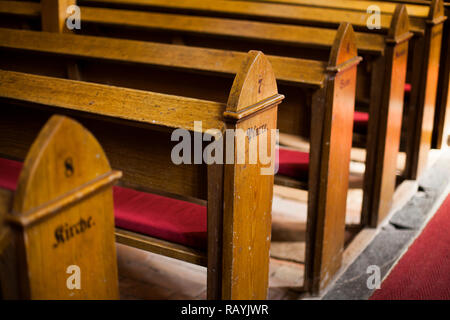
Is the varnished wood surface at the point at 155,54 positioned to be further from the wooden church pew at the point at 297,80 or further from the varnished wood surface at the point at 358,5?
the varnished wood surface at the point at 358,5

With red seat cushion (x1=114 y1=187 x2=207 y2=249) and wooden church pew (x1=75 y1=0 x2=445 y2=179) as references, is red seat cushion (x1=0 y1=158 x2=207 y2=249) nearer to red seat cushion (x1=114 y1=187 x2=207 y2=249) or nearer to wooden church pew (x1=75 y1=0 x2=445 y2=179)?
red seat cushion (x1=114 y1=187 x2=207 y2=249)

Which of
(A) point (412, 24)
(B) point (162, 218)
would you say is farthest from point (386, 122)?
(B) point (162, 218)

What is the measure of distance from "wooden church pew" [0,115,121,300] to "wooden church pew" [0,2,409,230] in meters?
1.90

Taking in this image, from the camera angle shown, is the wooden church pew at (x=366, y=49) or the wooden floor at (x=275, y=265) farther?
the wooden church pew at (x=366, y=49)

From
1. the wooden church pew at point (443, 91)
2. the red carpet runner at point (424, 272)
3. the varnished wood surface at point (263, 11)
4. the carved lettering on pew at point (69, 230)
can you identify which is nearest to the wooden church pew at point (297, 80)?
the red carpet runner at point (424, 272)

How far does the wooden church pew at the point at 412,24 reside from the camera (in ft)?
11.0

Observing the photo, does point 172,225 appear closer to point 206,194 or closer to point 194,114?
point 206,194

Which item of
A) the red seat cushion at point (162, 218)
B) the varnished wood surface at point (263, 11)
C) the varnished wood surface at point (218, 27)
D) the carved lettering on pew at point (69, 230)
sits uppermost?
the varnished wood surface at point (263, 11)

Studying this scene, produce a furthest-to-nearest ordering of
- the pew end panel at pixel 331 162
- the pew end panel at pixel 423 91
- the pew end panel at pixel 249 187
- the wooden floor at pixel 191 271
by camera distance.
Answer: the pew end panel at pixel 423 91 < the wooden floor at pixel 191 271 < the pew end panel at pixel 331 162 < the pew end panel at pixel 249 187

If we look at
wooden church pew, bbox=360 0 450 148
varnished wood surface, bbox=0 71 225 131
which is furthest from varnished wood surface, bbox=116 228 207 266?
wooden church pew, bbox=360 0 450 148

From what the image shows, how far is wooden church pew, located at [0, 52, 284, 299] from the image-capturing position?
5.82 ft

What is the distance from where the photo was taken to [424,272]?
2211 millimetres

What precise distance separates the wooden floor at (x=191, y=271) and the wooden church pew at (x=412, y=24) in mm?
744

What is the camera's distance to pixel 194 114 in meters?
1.78
